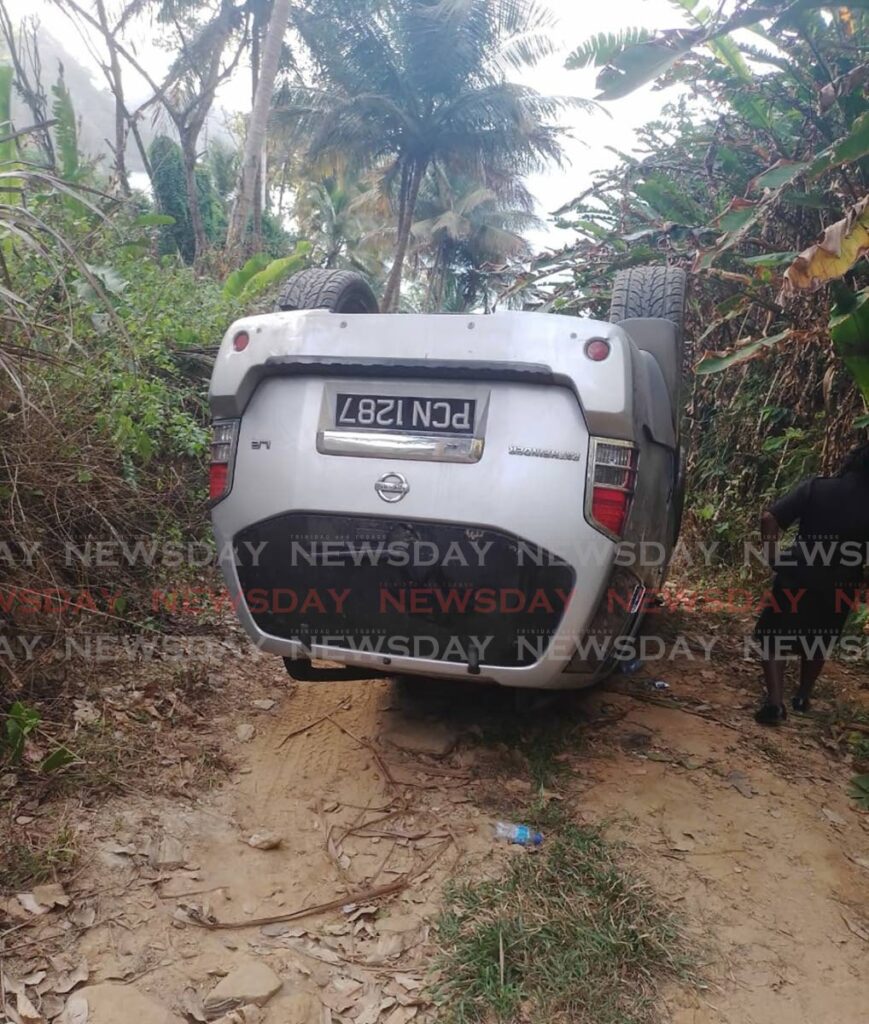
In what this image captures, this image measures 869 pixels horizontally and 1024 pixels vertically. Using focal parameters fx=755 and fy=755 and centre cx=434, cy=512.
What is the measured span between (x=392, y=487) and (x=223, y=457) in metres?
0.71

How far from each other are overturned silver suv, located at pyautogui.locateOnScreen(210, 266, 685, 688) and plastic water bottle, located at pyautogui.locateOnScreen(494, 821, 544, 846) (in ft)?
1.70

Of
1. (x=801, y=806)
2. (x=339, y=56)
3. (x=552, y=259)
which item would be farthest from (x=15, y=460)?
(x=339, y=56)

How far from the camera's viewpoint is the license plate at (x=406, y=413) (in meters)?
2.64

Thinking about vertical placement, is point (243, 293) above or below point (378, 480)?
above

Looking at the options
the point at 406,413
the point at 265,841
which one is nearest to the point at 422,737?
the point at 265,841

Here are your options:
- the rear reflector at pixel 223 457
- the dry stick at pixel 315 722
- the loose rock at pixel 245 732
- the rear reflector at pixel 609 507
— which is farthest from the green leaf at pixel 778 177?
the loose rock at pixel 245 732

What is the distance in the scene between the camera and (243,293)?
808 centimetres

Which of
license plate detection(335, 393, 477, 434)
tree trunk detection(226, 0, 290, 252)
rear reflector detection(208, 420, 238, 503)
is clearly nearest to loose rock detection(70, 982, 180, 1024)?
rear reflector detection(208, 420, 238, 503)

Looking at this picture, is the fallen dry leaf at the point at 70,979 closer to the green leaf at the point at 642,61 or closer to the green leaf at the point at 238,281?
the green leaf at the point at 642,61

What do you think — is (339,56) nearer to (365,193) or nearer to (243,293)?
(365,193)

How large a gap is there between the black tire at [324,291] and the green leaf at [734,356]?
248cm

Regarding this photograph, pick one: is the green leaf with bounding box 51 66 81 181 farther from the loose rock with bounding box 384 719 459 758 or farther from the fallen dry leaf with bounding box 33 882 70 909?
the fallen dry leaf with bounding box 33 882 70 909

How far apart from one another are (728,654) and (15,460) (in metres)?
4.02

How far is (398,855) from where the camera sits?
262 centimetres
